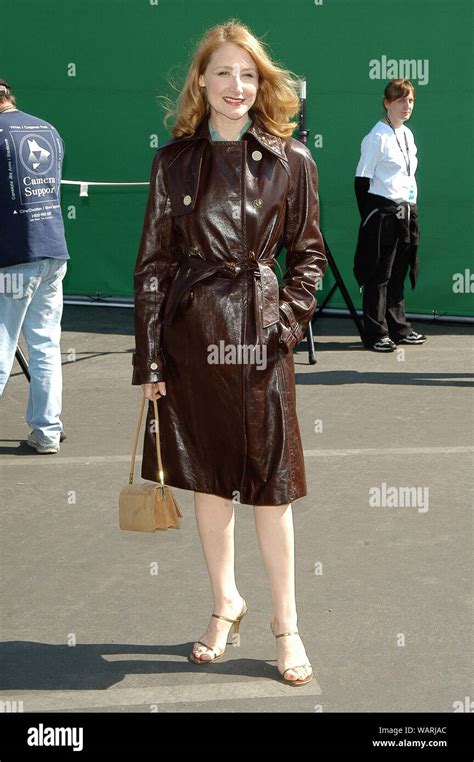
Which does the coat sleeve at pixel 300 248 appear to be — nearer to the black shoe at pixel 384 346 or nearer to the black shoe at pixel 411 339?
the black shoe at pixel 384 346

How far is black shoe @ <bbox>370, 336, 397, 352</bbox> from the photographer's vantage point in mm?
10094

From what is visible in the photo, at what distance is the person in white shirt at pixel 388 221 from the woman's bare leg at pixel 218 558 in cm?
573

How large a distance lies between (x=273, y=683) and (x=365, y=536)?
5.07 feet

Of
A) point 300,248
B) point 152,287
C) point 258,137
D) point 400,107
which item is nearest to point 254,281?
point 300,248

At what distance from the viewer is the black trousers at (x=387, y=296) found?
10164 mm

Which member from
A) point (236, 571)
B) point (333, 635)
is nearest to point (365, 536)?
point (236, 571)

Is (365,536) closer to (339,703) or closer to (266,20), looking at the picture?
(339,703)

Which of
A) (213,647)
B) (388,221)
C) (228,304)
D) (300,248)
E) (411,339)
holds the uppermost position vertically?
(300,248)

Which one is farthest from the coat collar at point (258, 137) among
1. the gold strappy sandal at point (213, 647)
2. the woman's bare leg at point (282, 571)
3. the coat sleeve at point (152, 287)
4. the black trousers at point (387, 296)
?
the black trousers at point (387, 296)

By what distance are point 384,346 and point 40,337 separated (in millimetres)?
3658

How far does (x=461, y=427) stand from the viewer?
7758 mm

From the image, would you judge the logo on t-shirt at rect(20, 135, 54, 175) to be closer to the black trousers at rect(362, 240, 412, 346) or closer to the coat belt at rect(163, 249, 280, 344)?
the coat belt at rect(163, 249, 280, 344)

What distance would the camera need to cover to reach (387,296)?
10344 mm
